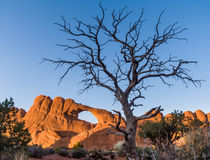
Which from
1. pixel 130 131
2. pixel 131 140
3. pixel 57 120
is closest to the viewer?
pixel 131 140

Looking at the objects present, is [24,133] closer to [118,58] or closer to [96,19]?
[118,58]

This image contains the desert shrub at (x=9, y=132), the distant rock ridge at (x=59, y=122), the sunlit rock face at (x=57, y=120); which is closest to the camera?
the desert shrub at (x=9, y=132)

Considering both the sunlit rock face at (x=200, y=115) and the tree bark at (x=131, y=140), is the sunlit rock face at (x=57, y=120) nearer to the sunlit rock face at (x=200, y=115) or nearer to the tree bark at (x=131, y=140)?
the tree bark at (x=131, y=140)

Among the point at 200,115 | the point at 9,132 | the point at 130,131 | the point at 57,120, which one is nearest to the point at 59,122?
the point at 57,120

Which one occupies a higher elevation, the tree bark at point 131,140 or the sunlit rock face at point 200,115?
the sunlit rock face at point 200,115

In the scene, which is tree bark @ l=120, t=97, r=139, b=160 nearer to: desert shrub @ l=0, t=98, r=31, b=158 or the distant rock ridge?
desert shrub @ l=0, t=98, r=31, b=158

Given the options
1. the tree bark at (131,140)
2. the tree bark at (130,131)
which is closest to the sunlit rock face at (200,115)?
the tree bark at (130,131)

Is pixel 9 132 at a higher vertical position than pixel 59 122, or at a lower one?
lower

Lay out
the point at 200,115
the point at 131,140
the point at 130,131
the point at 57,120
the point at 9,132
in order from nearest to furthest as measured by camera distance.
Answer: the point at 131,140 → the point at 130,131 → the point at 9,132 → the point at 57,120 → the point at 200,115

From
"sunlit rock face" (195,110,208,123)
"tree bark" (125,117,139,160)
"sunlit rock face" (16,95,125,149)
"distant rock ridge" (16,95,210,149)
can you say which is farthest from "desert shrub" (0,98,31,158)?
"sunlit rock face" (195,110,208,123)

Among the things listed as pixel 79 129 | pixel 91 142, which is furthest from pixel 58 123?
pixel 91 142

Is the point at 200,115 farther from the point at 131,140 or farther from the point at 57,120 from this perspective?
the point at 131,140

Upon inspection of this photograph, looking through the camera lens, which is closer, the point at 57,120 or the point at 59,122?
the point at 59,122

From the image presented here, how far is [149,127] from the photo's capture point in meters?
16.0
